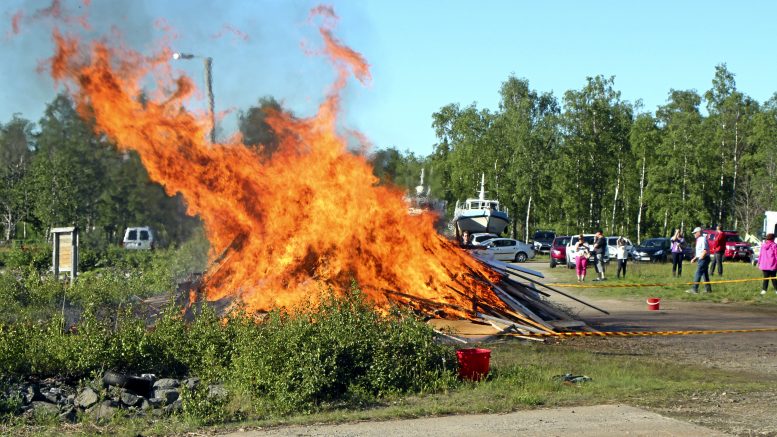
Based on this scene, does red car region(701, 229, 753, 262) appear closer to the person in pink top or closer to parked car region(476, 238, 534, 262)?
parked car region(476, 238, 534, 262)

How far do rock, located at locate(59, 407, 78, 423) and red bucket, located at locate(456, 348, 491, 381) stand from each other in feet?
14.4

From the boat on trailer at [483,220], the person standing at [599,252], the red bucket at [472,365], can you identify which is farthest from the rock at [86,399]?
the boat on trailer at [483,220]

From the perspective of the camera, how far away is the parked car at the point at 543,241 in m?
57.7

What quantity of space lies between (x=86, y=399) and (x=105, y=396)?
11.2 inches

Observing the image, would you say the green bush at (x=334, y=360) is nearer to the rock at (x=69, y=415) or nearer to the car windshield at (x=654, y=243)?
the rock at (x=69, y=415)

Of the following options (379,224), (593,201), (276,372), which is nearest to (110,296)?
(379,224)

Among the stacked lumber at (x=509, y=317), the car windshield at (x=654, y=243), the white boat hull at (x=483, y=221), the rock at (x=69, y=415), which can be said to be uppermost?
the white boat hull at (x=483, y=221)

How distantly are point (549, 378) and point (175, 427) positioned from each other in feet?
15.1

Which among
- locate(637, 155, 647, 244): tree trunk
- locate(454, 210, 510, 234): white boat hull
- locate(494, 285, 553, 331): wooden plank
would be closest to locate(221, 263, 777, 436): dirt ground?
locate(494, 285, 553, 331): wooden plank

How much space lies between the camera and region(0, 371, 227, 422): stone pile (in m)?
8.68

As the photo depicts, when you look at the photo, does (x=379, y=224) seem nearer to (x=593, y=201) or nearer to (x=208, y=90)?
(x=208, y=90)

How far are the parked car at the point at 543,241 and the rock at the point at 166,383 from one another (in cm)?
4845

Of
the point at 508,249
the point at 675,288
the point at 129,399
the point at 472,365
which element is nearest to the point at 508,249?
the point at 508,249

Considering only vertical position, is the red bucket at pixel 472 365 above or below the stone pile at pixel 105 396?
above
